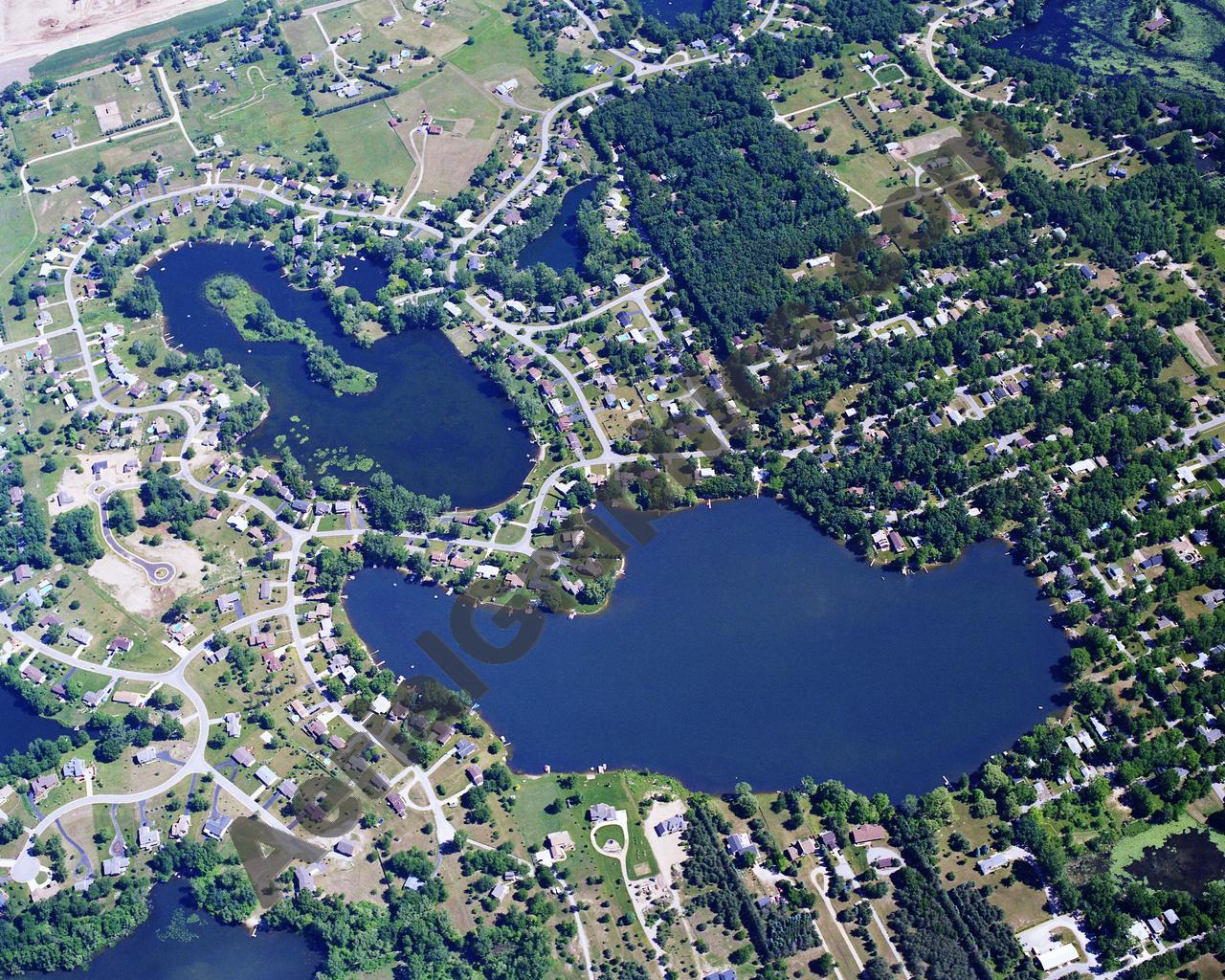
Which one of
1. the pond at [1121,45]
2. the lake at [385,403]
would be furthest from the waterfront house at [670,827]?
the pond at [1121,45]

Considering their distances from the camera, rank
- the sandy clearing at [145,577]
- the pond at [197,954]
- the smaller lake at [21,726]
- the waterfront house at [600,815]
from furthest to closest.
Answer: the sandy clearing at [145,577], the smaller lake at [21,726], the waterfront house at [600,815], the pond at [197,954]

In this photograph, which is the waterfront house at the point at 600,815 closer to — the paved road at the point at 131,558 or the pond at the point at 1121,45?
the paved road at the point at 131,558

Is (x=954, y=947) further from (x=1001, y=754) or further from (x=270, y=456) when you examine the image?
(x=270, y=456)

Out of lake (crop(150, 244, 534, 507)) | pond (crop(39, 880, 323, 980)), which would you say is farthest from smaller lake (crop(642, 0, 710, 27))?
pond (crop(39, 880, 323, 980))

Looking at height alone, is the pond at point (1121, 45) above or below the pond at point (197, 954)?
above

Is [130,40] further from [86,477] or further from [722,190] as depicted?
[722,190]

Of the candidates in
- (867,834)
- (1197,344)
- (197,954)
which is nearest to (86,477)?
(197,954)
